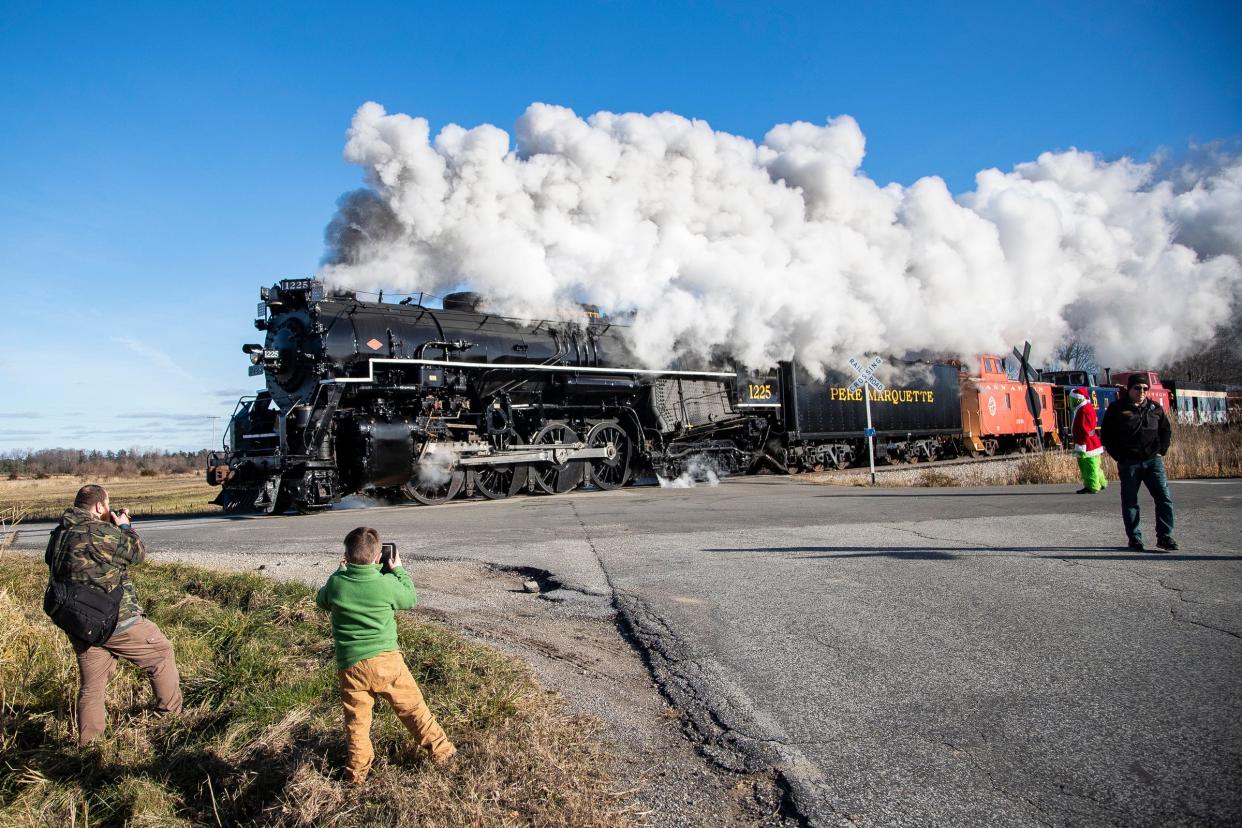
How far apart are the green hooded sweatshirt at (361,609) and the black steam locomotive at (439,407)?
9.15 meters

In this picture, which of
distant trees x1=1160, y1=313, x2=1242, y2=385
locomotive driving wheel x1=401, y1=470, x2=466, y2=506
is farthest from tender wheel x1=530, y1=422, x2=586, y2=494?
distant trees x1=1160, y1=313, x2=1242, y2=385

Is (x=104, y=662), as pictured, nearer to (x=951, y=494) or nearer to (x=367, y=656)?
(x=367, y=656)

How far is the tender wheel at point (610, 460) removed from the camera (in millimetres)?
15906

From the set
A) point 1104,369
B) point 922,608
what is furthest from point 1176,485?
point 1104,369

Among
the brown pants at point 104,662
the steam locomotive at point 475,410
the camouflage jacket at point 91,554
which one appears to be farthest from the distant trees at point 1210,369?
the camouflage jacket at point 91,554

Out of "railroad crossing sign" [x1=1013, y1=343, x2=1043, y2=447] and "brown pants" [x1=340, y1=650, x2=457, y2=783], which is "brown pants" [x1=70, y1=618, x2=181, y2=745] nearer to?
"brown pants" [x1=340, y1=650, x2=457, y2=783]

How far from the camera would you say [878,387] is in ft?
59.2

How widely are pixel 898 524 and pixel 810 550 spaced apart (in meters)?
2.09

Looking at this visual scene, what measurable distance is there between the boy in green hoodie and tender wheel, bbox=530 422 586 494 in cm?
1132

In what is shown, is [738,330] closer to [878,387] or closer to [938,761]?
[878,387]

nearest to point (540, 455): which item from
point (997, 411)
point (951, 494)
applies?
point (951, 494)

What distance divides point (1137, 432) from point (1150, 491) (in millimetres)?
546

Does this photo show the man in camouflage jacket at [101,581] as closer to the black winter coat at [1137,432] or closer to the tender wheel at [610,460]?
the black winter coat at [1137,432]

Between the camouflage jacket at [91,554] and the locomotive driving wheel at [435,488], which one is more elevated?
the camouflage jacket at [91,554]
